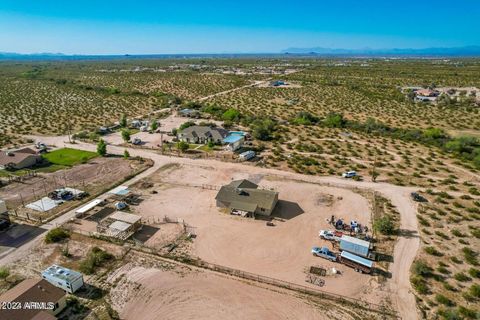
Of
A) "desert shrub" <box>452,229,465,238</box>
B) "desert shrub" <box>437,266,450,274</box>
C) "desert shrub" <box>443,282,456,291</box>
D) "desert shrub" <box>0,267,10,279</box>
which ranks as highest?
"desert shrub" <box>0,267,10,279</box>

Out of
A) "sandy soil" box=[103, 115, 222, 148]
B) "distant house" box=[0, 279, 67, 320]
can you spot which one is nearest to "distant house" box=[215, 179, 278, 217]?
"distant house" box=[0, 279, 67, 320]

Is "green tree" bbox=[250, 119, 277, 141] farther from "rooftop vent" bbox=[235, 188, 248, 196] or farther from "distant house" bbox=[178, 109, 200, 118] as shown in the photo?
"rooftop vent" bbox=[235, 188, 248, 196]

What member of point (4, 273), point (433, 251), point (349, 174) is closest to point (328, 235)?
point (433, 251)

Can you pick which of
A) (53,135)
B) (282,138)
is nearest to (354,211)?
(282,138)

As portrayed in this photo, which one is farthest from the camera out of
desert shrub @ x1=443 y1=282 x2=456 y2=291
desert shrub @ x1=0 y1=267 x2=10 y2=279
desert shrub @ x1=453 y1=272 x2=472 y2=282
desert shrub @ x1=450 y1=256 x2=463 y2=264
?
desert shrub @ x1=450 y1=256 x2=463 y2=264

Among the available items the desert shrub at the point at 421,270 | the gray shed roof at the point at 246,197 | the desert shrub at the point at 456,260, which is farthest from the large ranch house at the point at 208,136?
the desert shrub at the point at 456,260

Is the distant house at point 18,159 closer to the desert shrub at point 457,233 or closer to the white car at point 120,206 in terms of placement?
the white car at point 120,206

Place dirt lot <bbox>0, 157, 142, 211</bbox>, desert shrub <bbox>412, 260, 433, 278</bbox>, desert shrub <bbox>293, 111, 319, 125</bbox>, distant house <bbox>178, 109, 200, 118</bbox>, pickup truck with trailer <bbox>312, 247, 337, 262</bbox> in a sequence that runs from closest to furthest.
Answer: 1. desert shrub <bbox>412, 260, 433, 278</bbox>
2. pickup truck with trailer <bbox>312, 247, 337, 262</bbox>
3. dirt lot <bbox>0, 157, 142, 211</bbox>
4. desert shrub <bbox>293, 111, 319, 125</bbox>
5. distant house <bbox>178, 109, 200, 118</bbox>
